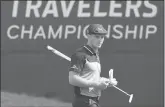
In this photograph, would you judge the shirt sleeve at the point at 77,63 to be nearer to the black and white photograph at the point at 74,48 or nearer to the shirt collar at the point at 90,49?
the shirt collar at the point at 90,49

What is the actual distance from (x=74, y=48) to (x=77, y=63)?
3390 mm

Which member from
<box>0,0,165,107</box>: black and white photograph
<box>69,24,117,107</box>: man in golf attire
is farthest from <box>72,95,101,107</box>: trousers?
<box>0,0,165,107</box>: black and white photograph

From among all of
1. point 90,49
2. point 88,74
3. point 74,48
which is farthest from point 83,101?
point 74,48

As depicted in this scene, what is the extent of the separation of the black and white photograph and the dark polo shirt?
304 centimetres

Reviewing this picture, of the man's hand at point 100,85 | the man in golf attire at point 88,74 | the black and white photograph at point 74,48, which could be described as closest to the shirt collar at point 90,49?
the man in golf attire at point 88,74

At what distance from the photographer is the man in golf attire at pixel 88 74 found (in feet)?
13.1

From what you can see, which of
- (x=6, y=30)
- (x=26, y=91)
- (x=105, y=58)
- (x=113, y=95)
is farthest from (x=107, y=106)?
(x=6, y=30)

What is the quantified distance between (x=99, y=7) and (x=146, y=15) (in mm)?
630

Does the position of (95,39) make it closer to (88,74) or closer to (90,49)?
(90,49)

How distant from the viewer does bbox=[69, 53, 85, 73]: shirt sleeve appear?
4027 mm

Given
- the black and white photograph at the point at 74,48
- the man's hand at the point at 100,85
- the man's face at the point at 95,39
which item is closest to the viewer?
the man's hand at the point at 100,85

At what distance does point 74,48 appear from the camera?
743cm

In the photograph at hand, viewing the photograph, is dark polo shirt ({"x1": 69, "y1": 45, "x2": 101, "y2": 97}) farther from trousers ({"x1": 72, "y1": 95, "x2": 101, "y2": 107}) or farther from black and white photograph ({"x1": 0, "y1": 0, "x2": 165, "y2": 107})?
black and white photograph ({"x1": 0, "y1": 0, "x2": 165, "y2": 107})

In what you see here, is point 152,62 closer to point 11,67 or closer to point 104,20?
point 104,20
